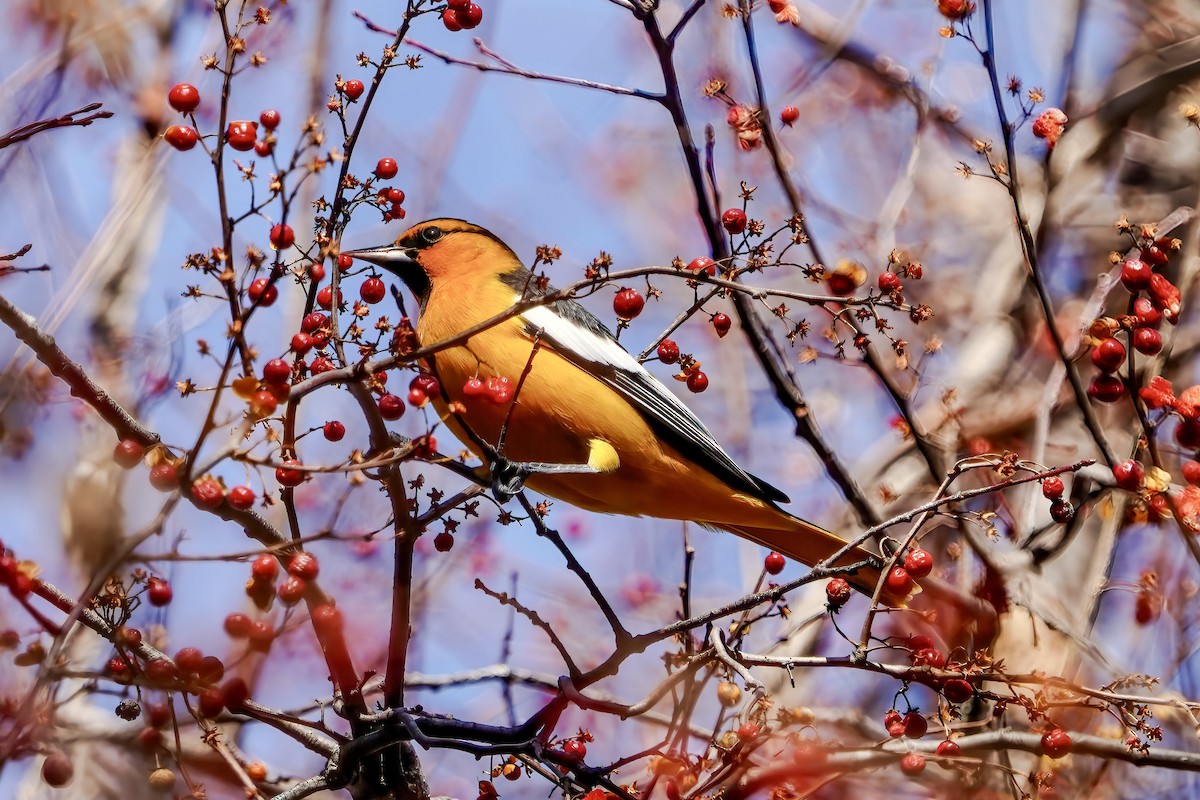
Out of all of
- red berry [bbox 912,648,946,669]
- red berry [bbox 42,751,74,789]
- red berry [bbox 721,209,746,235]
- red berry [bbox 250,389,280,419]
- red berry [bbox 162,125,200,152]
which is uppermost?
red berry [bbox 721,209,746,235]

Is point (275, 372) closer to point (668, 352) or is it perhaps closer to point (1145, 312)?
point (668, 352)

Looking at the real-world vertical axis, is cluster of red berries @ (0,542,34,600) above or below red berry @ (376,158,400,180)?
below

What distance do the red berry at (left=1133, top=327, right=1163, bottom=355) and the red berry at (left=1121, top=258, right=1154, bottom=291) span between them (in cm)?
13

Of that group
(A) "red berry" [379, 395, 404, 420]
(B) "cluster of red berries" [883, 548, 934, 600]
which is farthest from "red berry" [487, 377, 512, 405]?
(B) "cluster of red berries" [883, 548, 934, 600]

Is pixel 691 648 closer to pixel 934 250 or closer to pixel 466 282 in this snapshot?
pixel 466 282

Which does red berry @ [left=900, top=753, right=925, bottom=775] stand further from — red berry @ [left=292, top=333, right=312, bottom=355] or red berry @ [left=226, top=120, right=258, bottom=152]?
red berry @ [left=226, top=120, right=258, bottom=152]

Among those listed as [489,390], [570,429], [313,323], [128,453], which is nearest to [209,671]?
[128,453]

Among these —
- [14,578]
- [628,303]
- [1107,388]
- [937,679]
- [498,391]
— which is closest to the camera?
[14,578]

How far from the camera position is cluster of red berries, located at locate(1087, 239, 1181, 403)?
3498 mm

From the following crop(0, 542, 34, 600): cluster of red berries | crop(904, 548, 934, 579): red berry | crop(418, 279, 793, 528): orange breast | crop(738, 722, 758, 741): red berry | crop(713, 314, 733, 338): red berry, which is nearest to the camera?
crop(0, 542, 34, 600): cluster of red berries

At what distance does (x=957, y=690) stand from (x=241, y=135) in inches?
93.5

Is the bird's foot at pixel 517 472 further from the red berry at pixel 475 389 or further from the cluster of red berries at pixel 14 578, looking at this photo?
the cluster of red berries at pixel 14 578

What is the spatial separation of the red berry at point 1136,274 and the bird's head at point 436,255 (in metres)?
2.61

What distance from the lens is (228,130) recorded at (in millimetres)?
3137
